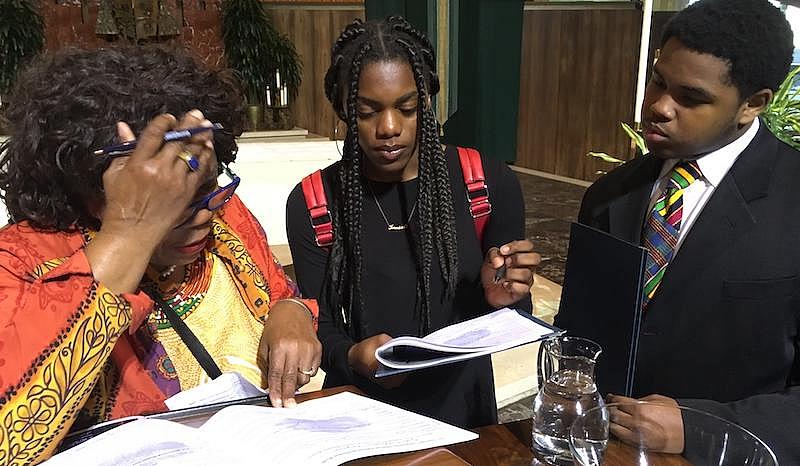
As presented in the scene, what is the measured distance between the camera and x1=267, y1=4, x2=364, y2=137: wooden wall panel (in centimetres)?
694

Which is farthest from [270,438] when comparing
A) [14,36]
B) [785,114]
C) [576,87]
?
[576,87]

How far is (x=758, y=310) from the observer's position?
3.80 ft

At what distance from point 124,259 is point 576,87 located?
7360mm

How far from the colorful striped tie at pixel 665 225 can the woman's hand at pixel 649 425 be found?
1.30 ft

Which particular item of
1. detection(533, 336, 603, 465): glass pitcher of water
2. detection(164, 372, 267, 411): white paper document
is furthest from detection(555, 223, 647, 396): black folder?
detection(164, 372, 267, 411): white paper document

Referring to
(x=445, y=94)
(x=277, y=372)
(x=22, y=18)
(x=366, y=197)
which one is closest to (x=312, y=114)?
(x=22, y=18)

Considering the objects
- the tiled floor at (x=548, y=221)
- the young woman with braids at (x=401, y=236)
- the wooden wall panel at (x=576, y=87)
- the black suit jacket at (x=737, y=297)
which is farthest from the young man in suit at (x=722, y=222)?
the wooden wall panel at (x=576, y=87)

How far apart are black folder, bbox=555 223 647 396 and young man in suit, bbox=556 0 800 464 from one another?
0.10 metres

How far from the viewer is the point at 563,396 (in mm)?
943

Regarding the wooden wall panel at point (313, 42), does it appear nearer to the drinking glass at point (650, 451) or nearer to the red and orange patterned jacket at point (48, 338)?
the red and orange patterned jacket at point (48, 338)

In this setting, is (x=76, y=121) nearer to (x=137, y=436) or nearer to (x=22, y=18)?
(x=137, y=436)

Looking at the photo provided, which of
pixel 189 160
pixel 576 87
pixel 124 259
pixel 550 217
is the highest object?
pixel 189 160

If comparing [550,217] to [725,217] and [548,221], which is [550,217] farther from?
[725,217]

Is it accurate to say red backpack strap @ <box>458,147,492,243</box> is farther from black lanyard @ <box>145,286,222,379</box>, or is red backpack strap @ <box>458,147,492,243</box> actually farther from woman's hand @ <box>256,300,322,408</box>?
black lanyard @ <box>145,286,222,379</box>
